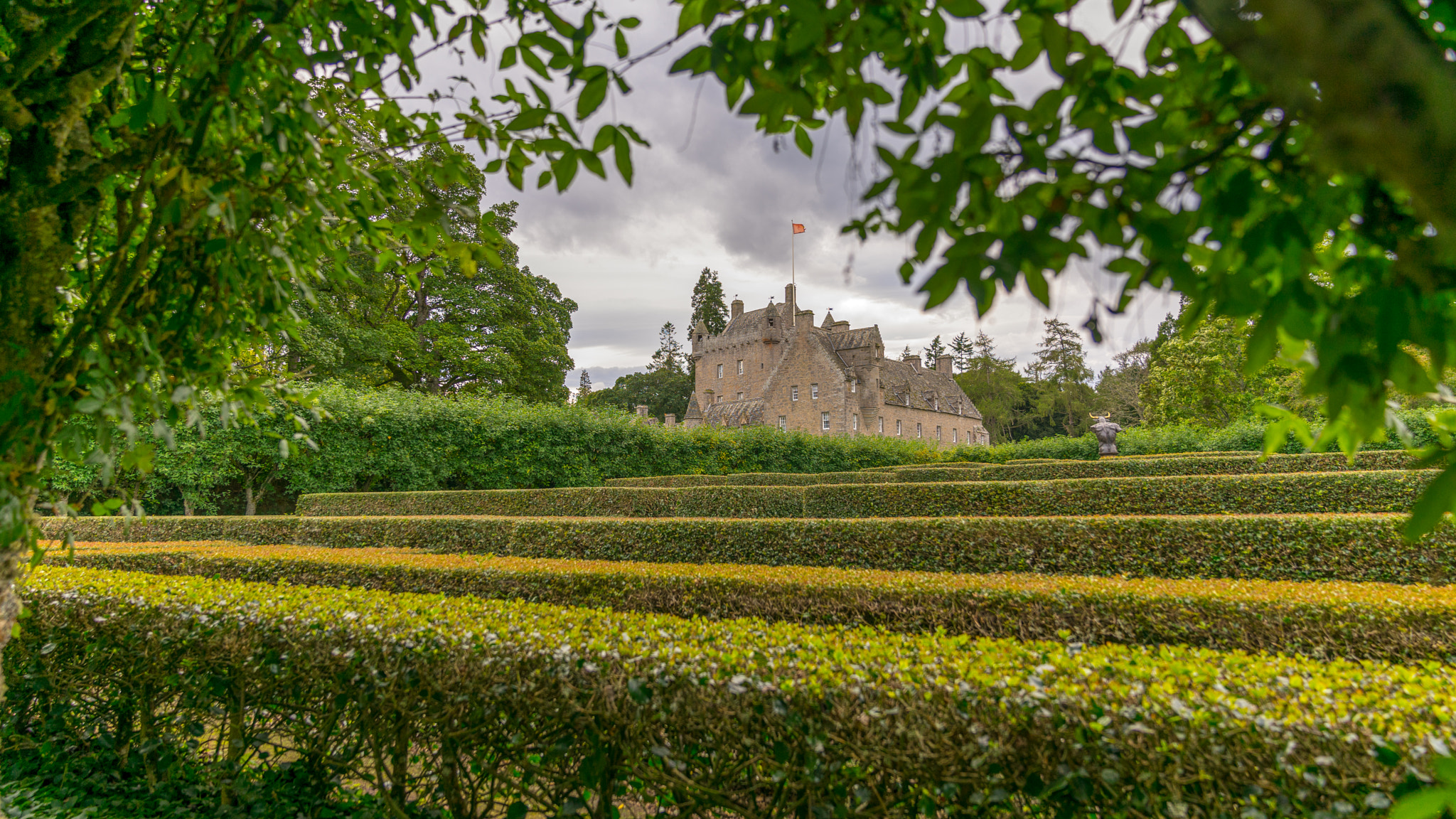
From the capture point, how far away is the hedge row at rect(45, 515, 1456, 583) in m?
6.60

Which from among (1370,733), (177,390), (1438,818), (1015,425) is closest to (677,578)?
(177,390)

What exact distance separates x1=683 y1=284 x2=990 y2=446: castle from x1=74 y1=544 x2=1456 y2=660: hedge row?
29.7m

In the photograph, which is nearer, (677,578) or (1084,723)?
(1084,723)

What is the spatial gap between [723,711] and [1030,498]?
30.4 feet

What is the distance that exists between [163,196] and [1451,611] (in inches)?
296

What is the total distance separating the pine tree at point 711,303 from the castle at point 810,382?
475 cm

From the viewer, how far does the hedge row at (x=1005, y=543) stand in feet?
21.6

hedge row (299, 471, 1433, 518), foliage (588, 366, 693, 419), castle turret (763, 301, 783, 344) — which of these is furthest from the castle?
hedge row (299, 471, 1433, 518)

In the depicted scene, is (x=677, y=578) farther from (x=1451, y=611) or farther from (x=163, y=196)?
(x=1451, y=611)

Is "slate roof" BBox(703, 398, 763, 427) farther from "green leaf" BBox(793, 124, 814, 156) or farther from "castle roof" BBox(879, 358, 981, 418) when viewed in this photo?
"green leaf" BBox(793, 124, 814, 156)

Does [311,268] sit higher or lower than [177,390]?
higher

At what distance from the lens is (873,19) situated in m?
1.29

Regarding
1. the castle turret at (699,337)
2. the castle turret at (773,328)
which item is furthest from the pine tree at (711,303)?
the castle turret at (773,328)

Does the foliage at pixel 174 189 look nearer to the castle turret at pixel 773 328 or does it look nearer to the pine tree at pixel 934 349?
the castle turret at pixel 773 328
